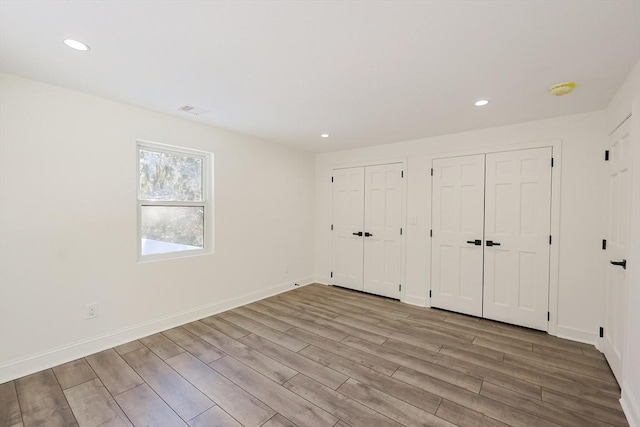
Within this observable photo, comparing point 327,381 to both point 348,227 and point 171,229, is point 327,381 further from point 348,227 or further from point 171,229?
point 348,227

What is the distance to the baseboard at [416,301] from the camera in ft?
12.8

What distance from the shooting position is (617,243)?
2.31 m

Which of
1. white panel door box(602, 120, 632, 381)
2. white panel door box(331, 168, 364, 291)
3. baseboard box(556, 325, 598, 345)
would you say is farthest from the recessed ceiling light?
baseboard box(556, 325, 598, 345)

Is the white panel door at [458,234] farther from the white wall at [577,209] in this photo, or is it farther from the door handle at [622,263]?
the door handle at [622,263]

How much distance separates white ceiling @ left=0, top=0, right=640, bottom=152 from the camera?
1454 millimetres

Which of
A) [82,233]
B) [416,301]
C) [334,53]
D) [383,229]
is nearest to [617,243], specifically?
[416,301]

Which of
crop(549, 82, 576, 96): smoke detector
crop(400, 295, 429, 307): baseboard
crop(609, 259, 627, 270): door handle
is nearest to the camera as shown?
crop(609, 259, 627, 270): door handle

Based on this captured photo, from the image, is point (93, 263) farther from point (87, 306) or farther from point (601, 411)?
point (601, 411)

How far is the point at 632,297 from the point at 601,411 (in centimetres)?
80

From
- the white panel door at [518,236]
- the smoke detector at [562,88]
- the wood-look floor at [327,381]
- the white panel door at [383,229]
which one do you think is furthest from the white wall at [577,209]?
A: the white panel door at [383,229]

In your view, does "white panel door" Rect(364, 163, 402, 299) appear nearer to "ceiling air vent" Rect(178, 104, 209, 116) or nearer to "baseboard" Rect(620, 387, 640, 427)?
"baseboard" Rect(620, 387, 640, 427)

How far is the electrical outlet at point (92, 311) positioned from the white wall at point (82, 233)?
0.04 metres

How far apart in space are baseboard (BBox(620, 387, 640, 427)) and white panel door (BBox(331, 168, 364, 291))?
306 centimetres

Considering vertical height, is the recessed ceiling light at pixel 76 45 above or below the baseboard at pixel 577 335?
above
